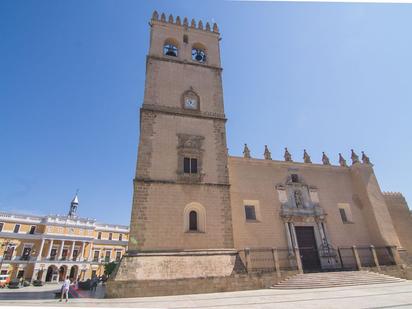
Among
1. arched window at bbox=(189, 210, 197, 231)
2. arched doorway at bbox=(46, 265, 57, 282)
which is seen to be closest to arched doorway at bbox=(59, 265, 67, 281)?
arched doorway at bbox=(46, 265, 57, 282)

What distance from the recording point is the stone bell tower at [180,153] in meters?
11.9

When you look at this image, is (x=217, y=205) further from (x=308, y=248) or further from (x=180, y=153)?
(x=308, y=248)

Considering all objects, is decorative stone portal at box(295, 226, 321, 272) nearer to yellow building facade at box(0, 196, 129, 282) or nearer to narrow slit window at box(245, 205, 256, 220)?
narrow slit window at box(245, 205, 256, 220)

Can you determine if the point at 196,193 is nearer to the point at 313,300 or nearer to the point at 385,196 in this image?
the point at 313,300

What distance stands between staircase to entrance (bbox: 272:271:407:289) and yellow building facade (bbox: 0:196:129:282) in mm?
36165

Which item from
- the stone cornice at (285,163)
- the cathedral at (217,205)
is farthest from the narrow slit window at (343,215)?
the stone cornice at (285,163)

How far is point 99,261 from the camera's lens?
43250mm

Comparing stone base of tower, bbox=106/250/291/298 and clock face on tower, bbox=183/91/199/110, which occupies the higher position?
clock face on tower, bbox=183/91/199/110

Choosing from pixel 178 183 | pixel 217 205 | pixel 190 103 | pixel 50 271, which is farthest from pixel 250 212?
pixel 50 271

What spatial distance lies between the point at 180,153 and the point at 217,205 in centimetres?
380

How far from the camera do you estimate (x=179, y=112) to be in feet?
50.0

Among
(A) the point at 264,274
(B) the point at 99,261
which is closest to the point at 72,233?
(B) the point at 99,261

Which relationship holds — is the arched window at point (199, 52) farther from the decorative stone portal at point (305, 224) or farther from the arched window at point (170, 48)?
the decorative stone portal at point (305, 224)

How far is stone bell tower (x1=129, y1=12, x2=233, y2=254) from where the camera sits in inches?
469
